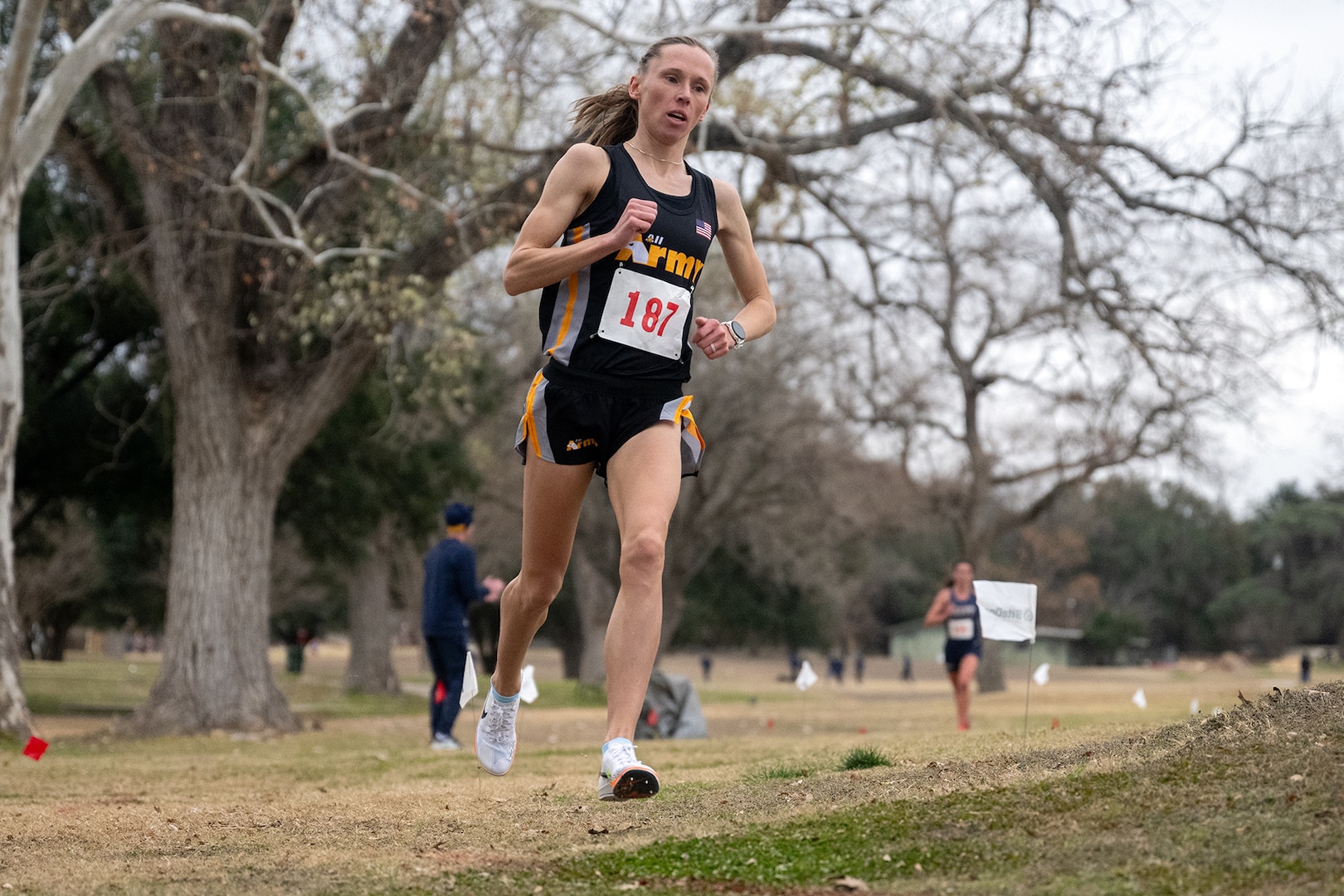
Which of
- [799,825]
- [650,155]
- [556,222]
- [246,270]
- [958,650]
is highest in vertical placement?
[246,270]

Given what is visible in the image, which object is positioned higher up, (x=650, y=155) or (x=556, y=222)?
(x=650, y=155)

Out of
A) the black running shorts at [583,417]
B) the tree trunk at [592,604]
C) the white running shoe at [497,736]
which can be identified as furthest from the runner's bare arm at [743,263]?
the tree trunk at [592,604]

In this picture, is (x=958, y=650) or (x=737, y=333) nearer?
(x=737, y=333)

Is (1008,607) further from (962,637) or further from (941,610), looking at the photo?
(941,610)

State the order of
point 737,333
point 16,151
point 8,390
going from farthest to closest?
point 8,390 → point 16,151 → point 737,333

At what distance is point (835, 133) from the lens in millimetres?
15344

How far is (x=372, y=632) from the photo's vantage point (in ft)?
98.4

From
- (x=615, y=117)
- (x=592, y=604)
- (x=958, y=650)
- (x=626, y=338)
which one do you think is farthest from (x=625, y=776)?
(x=592, y=604)

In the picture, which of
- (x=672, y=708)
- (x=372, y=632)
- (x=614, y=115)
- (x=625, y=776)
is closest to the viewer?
(x=625, y=776)

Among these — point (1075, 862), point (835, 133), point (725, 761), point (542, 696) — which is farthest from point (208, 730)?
point (542, 696)

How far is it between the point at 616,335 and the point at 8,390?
8943 mm

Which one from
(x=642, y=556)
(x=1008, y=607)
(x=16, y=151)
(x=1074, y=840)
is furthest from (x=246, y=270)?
(x=1074, y=840)

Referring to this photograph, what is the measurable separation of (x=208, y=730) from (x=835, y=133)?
915 centimetres

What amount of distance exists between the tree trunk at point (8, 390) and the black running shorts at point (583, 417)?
328 inches
